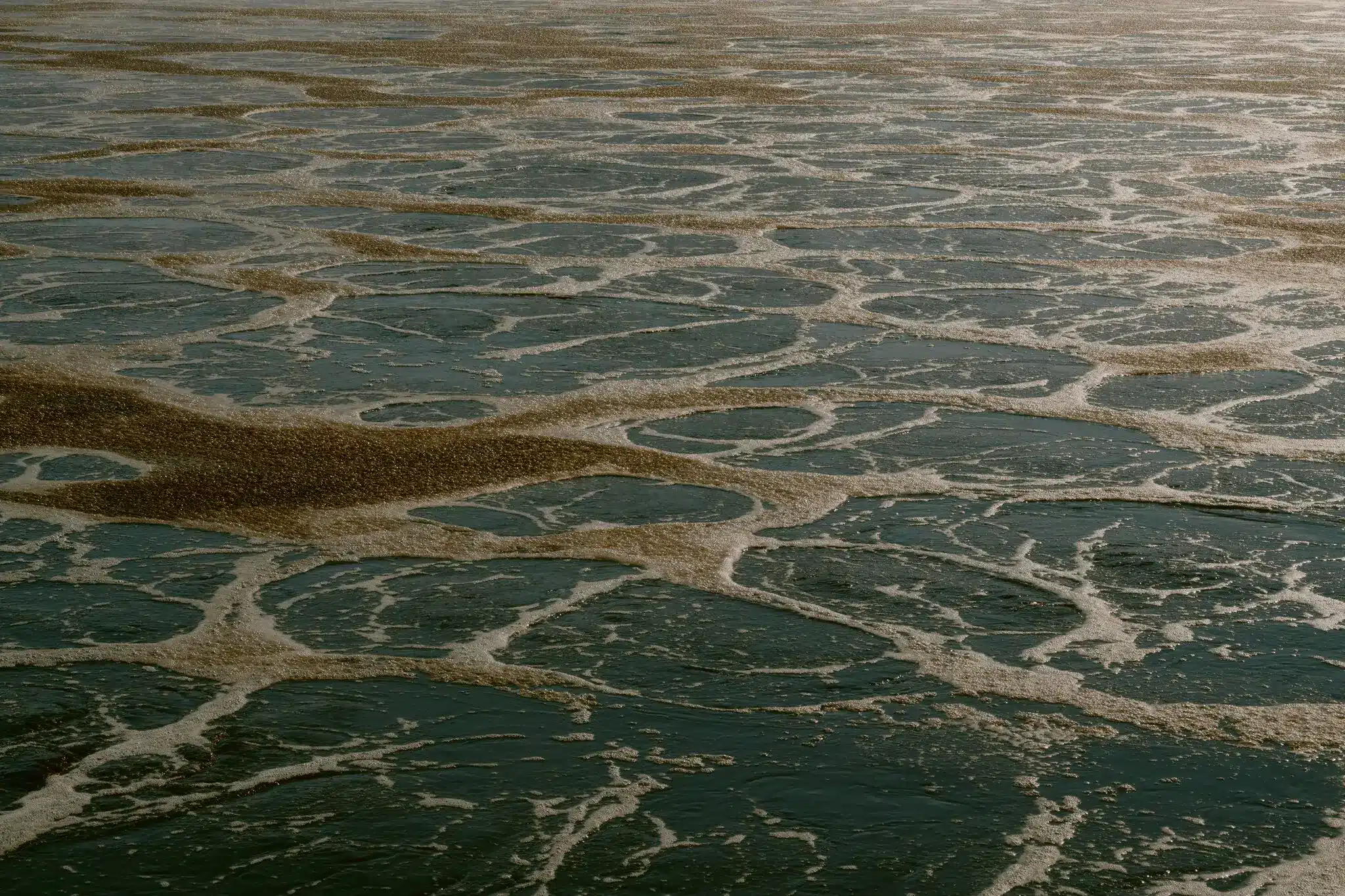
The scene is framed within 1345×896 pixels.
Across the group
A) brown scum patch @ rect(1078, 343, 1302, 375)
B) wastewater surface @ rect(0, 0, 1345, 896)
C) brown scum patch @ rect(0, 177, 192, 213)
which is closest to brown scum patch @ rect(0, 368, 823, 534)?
wastewater surface @ rect(0, 0, 1345, 896)

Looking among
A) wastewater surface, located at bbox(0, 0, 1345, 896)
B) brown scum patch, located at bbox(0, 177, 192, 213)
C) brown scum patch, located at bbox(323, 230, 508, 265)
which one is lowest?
wastewater surface, located at bbox(0, 0, 1345, 896)

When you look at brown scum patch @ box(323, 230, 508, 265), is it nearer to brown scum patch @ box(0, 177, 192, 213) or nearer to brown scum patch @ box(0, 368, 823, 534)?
brown scum patch @ box(0, 177, 192, 213)

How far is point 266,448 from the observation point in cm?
621

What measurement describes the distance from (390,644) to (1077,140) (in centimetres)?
1053

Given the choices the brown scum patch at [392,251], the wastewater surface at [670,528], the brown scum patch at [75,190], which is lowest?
the wastewater surface at [670,528]

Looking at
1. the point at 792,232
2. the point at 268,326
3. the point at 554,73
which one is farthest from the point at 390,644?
the point at 554,73

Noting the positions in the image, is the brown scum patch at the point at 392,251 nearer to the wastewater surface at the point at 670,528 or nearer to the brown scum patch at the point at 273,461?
the wastewater surface at the point at 670,528

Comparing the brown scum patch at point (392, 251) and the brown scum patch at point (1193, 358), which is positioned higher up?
the brown scum patch at point (392, 251)

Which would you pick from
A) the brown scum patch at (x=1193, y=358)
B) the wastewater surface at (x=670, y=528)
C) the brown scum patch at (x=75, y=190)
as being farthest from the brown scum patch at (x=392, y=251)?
the brown scum patch at (x=1193, y=358)

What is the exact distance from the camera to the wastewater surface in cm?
382

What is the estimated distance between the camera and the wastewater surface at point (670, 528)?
12.5ft

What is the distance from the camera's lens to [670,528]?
5.56 meters

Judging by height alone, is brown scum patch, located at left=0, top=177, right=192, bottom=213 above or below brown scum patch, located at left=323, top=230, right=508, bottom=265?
above

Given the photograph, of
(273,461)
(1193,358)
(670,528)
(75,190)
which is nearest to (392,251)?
(75,190)
